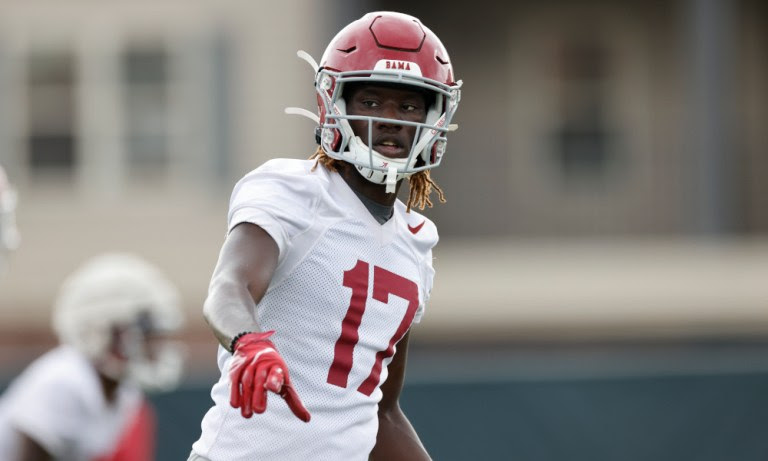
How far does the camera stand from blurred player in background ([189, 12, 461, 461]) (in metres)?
3.46

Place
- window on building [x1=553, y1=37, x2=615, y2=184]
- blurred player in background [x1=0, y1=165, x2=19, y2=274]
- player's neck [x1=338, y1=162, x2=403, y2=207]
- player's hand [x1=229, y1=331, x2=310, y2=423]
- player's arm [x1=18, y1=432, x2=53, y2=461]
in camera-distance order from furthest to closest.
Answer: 1. window on building [x1=553, y1=37, x2=615, y2=184]
2. player's arm [x1=18, y1=432, x2=53, y2=461]
3. blurred player in background [x1=0, y1=165, x2=19, y2=274]
4. player's neck [x1=338, y1=162, x2=403, y2=207]
5. player's hand [x1=229, y1=331, x2=310, y2=423]

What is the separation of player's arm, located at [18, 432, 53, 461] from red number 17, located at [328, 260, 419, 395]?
2647mm

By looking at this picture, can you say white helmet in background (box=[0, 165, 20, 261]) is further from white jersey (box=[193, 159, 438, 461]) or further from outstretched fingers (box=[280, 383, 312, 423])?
outstretched fingers (box=[280, 383, 312, 423])

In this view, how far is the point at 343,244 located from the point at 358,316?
18 centimetres

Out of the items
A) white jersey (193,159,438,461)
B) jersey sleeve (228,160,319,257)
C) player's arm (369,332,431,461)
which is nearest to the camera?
jersey sleeve (228,160,319,257)

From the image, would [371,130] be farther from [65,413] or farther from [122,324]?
[122,324]

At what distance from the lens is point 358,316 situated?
3.57m

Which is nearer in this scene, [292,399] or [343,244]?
[292,399]

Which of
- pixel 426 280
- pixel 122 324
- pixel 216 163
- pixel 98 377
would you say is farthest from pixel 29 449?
pixel 216 163

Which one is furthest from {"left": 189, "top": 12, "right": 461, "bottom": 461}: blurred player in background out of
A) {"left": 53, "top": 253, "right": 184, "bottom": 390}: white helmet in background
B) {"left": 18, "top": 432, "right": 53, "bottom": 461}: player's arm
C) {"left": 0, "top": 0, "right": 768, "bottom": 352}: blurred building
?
{"left": 0, "top": 0, "right": 768, "bottom": 352}: blurred building

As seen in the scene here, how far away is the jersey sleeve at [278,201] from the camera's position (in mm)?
3318

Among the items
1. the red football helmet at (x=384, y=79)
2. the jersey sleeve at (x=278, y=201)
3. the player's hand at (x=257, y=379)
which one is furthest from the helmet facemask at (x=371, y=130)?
the player's hand at (x=257, y=379)

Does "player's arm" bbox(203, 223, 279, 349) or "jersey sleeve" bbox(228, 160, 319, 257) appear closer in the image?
"player's arm" bbox(203, 223, 279, 349)

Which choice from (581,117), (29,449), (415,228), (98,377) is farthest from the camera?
(581,117)
